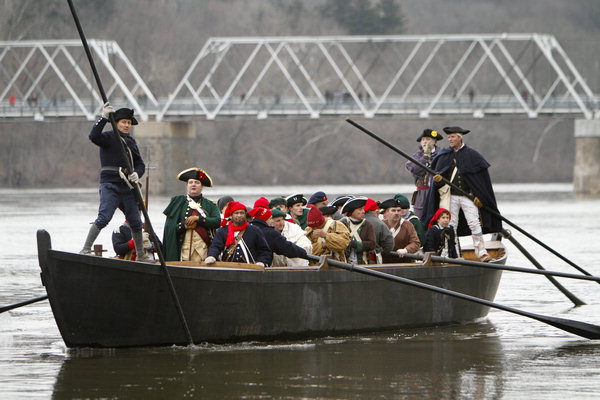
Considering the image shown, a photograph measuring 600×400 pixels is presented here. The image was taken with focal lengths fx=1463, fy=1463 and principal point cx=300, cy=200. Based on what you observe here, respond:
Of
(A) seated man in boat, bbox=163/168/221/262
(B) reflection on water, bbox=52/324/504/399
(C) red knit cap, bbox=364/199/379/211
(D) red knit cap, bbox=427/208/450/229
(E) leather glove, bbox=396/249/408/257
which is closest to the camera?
(B) reflection on water, bbox=52/324/504/399

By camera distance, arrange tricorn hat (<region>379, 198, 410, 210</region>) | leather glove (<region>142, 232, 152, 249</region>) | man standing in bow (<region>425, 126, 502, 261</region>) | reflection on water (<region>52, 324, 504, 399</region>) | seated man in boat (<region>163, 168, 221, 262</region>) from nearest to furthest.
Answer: reflection on water (<region>52, 324, 504, 399</region>) → seated man in boat (<region>163, 168, 221, 262</region>) → leather glove (<region>142, 232, 152, 249</region>) → tricorn hat (<region>379, 198, 410, 210</region>) → man standing in bow (<region>425, 126, 502, 261</region>)

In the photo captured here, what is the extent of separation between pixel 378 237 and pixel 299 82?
8916 centimetres

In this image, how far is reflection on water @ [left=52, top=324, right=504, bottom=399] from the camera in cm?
1141

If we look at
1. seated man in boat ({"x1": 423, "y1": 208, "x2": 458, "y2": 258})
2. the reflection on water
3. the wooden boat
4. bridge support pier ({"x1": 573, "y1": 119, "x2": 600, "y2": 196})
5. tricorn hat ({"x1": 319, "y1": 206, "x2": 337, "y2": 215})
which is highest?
bridge support pier ({"x1": 573, "y1": 119, "x2": 600, "y2": 196})

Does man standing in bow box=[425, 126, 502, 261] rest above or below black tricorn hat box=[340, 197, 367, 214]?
above

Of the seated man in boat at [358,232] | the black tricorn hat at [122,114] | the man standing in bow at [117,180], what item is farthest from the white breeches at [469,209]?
the black tricorn hat at [122,114]

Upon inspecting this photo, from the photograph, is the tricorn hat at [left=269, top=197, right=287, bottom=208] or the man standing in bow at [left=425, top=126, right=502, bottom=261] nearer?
the tricorn hat at [left=269, top=197, right=287, bottom=208]

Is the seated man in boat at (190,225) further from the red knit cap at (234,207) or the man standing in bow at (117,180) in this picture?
the man standing in bow at (117,180)

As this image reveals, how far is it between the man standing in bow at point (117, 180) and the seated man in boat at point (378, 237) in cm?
259

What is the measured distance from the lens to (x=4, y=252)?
95.2 feet

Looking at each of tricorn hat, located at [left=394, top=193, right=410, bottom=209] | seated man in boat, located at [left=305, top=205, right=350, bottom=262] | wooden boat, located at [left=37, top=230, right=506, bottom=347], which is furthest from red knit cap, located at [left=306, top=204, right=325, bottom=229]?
tricorn hat, located at [left=394, top=193, right=410, bottom=209]

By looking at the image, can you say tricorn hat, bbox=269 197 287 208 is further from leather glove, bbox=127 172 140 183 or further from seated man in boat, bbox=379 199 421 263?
leather glove, bbox=127 172 140 183

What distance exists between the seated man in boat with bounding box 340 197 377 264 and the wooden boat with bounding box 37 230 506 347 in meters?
0.52

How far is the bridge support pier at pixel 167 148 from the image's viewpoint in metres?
72.9
